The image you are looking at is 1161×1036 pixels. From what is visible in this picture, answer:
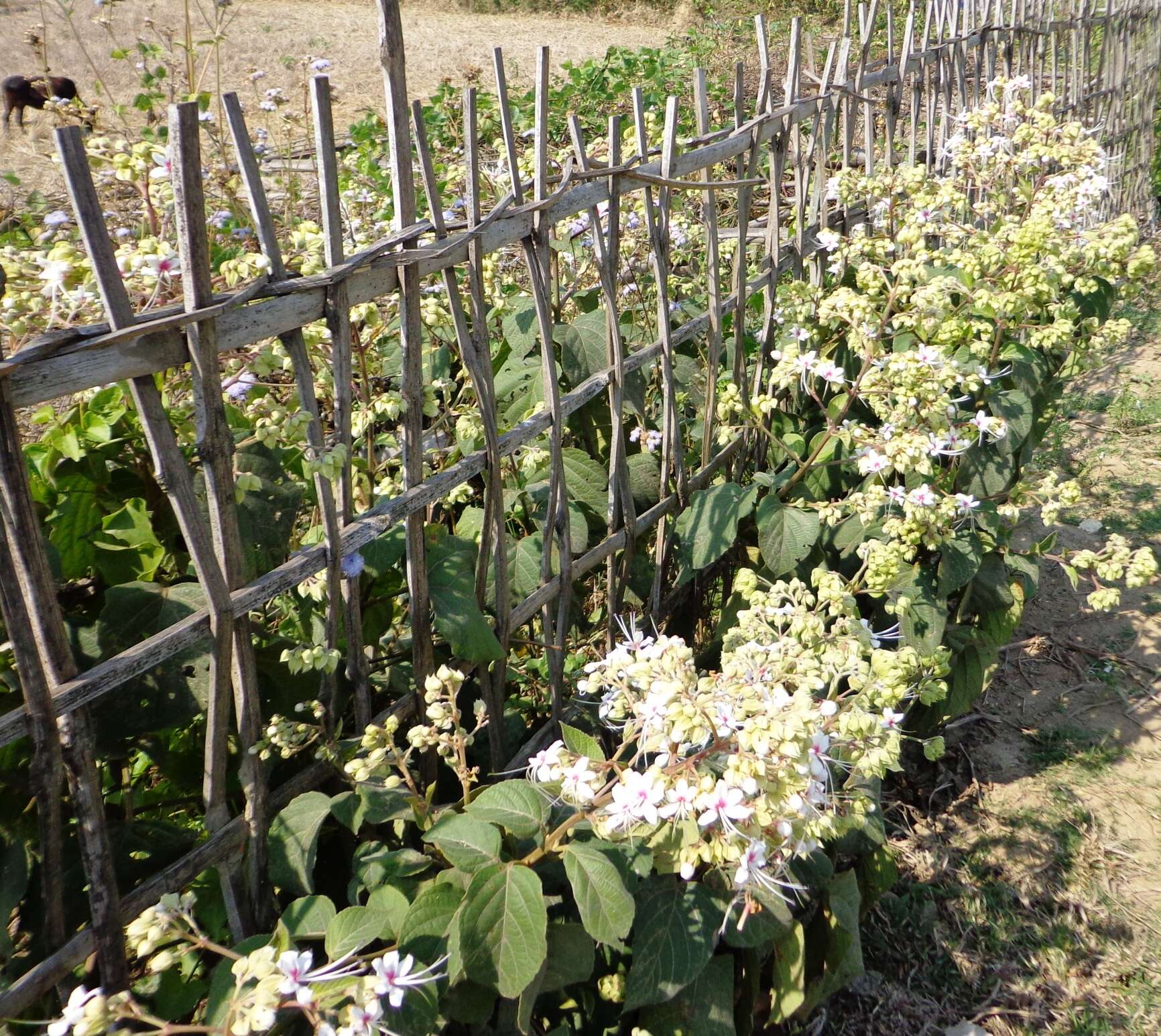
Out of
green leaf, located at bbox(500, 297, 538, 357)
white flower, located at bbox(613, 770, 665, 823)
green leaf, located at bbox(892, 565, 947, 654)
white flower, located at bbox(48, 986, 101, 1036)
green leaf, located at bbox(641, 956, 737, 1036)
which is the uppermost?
green leaf, located at bbox(500, 297, 538, 357)

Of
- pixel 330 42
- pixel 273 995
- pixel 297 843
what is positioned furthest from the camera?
pixel 330 42

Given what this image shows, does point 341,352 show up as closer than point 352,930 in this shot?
No

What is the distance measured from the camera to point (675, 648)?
1.41m

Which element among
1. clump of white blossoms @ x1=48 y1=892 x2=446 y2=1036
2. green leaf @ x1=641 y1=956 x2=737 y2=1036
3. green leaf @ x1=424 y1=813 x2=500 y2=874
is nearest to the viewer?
clump of white blossoms @ x1=48 y1=892 x2=446 y2=1036

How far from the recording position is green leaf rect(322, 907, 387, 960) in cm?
132

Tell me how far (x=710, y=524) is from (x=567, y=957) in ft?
3.69

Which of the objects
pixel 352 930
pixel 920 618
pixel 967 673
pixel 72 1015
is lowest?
pixel 967 673

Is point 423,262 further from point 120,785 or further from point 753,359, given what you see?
point 753,359

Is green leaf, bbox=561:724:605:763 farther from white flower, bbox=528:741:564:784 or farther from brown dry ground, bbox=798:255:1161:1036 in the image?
brown dry ground, bbox=798:255:1161:1036

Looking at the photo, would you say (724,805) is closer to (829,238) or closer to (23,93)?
(829,238)

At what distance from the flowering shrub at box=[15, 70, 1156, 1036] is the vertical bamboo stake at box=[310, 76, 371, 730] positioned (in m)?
0.05

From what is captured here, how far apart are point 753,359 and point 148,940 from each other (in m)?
2.21

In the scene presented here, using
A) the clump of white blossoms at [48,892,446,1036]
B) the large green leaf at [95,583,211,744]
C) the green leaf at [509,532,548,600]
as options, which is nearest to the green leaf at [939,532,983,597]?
the green leaf at [509,532,548,600]

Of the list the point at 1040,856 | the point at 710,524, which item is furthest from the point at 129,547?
the point at 1040,856
